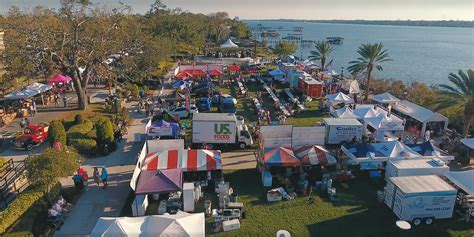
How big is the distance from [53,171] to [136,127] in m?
12.8

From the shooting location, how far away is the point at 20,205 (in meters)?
14.6

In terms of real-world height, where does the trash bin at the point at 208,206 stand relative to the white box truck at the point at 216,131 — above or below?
below

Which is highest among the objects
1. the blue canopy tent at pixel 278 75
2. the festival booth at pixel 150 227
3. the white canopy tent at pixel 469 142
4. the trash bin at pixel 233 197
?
the blue canopy tent at pixel 278 75

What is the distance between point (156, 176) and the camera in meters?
16.9

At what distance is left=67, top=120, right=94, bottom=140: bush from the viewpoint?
23.3m

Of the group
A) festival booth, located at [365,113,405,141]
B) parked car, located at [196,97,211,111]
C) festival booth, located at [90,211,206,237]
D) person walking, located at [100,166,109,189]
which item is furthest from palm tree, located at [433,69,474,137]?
person walking, located at [100,166,109,189]

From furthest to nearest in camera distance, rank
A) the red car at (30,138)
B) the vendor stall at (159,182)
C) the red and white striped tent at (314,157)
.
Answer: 1. the red car at (30,138)
2. the red and white striped tent at (314,157)
3. the vendor stall at (159,182)

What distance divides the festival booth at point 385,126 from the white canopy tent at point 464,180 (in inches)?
301

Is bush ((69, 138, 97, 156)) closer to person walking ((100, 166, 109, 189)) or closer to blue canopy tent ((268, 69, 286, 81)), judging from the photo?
person walking ((100, 166, 109, 189))

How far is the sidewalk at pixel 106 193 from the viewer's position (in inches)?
598

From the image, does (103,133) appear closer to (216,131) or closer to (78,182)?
(78,182)

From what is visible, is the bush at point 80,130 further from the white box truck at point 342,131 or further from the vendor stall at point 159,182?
the white box truck at point 342,131

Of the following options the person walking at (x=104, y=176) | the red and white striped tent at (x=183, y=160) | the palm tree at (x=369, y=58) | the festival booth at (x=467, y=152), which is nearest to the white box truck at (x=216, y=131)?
the red and white striped tent at (x=183, y=160)

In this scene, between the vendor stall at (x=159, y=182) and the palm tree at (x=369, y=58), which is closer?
the vendor stall at (x=159, y=182)
